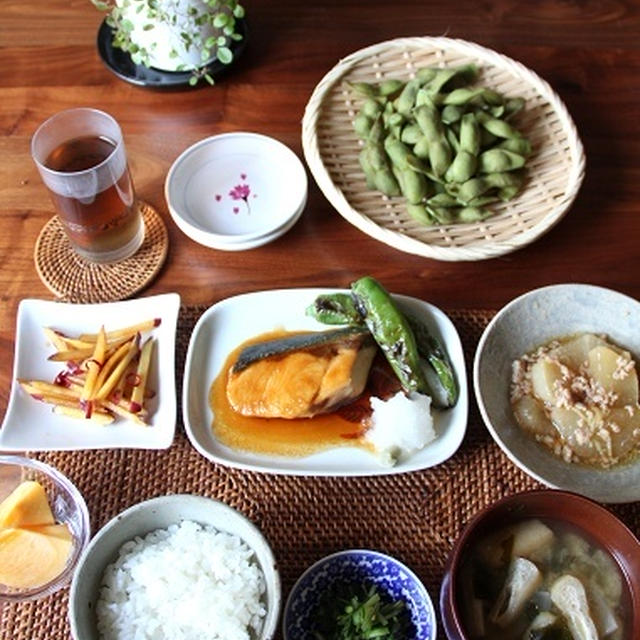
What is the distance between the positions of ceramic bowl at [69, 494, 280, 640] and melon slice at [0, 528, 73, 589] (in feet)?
0.24

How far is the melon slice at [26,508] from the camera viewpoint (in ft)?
3.95

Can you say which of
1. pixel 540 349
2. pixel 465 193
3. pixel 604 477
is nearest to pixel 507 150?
pixel 465 193

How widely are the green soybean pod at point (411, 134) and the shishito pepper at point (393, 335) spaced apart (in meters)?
0.35

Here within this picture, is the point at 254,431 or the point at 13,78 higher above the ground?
the point at 13,78

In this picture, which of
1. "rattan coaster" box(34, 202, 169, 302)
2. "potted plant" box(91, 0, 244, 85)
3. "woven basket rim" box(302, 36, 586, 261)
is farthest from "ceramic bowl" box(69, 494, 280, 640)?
"potted plant" box(91, 0, 244, 85)

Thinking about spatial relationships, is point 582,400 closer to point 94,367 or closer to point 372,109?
point 372,109

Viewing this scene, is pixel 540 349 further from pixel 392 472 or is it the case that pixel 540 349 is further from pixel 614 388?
pixel 392 472

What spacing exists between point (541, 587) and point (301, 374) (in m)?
0.53

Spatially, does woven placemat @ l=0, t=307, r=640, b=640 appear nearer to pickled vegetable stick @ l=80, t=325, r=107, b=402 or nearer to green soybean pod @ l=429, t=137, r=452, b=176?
pickled vegetable stick @ l=80, t=325, r=107, b=402

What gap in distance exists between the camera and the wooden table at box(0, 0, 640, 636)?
163 centimetres

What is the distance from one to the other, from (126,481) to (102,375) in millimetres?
194

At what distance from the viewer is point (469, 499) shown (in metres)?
1.37

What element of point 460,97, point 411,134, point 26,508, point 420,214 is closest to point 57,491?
point 26,508

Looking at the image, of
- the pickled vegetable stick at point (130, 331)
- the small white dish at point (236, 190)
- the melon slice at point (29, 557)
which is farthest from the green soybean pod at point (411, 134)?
the melon slice at point (29, 557)
